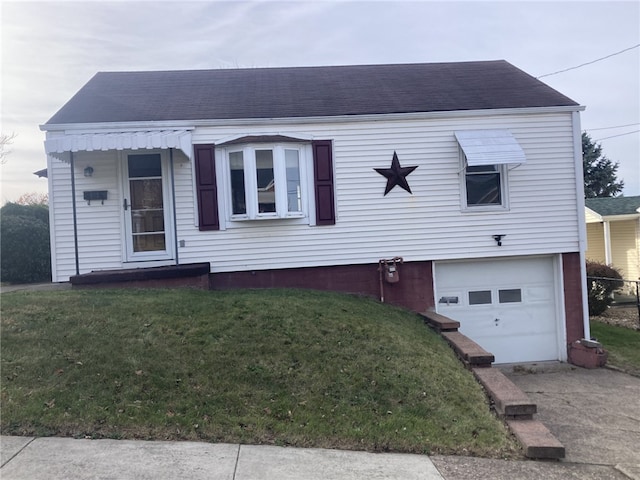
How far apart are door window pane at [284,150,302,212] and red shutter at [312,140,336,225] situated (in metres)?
0.36

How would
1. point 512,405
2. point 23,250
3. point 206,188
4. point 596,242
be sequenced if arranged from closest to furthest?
point 512,405 → point 206,188 → point 23,250 → point 596,242

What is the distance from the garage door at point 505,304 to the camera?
9891mm

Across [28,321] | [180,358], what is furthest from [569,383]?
[28,321]

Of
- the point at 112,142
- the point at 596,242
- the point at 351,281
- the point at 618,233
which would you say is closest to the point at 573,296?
the point at 351,281

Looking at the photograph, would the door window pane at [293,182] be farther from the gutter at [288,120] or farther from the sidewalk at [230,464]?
the sidewalk at [230,464]

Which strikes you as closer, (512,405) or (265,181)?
(512,405)

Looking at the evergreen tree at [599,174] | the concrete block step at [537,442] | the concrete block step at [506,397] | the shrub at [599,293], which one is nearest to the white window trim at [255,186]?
the concrete block step at [506,397]

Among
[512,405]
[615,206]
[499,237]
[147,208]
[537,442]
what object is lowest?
[537,442]

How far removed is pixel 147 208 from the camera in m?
9.33

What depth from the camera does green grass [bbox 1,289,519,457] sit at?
457cm

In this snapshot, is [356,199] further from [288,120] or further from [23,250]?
[23,250]

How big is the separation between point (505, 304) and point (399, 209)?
3081 mm

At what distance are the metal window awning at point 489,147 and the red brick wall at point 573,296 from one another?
2577 millimetres

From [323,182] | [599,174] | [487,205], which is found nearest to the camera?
[323,182]
